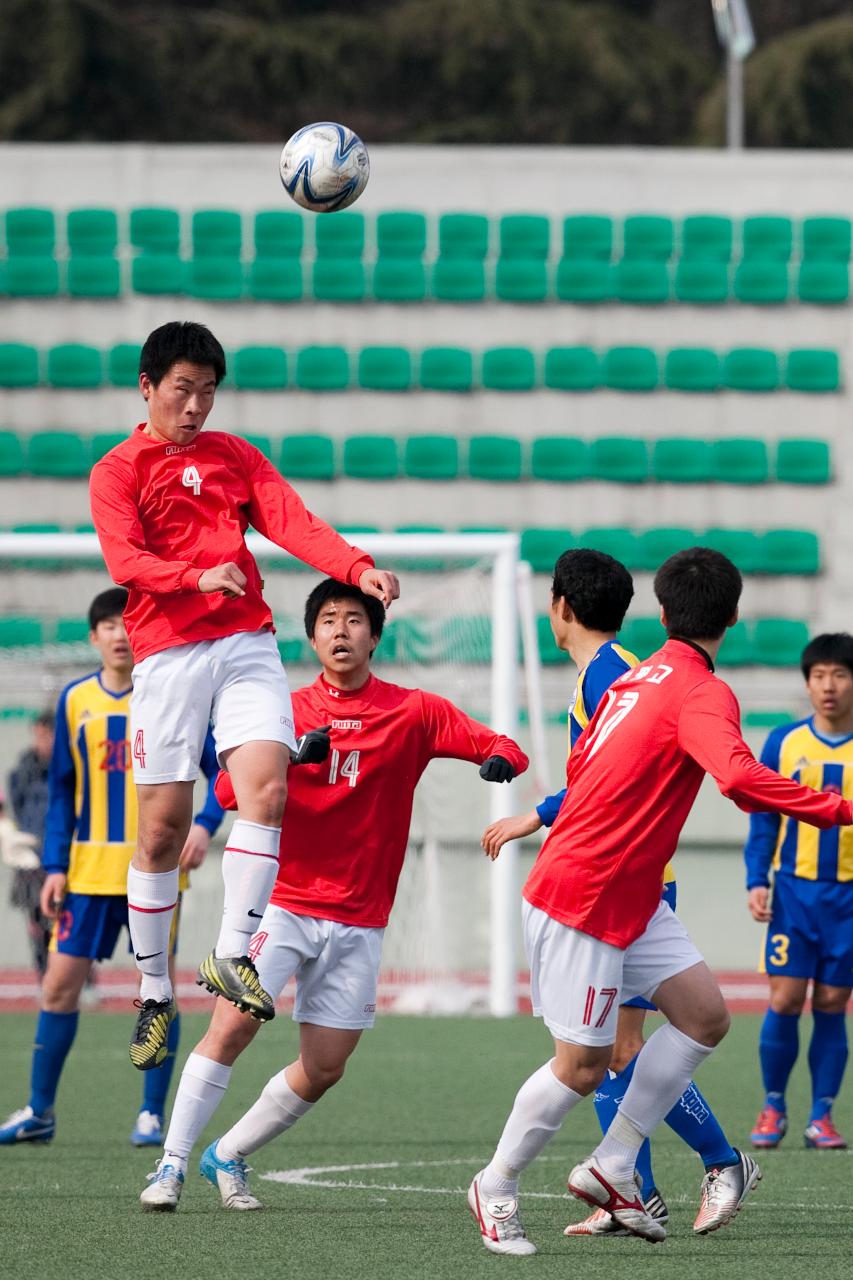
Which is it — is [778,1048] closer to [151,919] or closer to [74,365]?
[151,919]

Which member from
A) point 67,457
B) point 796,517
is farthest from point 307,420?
point 796,517

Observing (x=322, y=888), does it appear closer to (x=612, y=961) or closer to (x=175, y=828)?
(x=175, y=828)

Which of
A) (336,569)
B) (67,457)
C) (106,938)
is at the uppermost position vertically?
(67,457)

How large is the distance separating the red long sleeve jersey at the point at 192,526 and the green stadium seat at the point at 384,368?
10837 millimetres

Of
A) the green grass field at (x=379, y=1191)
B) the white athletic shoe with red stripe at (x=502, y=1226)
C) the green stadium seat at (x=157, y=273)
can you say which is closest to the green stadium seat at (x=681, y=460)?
the green stadium seat at (x=157, y=273)

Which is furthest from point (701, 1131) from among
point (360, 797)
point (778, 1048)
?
point (778, 1048)

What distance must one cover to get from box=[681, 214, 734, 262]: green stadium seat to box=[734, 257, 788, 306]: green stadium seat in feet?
0.60

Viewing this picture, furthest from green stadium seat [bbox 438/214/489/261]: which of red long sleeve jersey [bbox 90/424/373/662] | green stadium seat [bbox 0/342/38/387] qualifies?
red long sleeve jersey [bbox 90/424/373/662]

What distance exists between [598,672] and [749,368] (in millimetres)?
11443

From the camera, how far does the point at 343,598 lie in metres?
5.51

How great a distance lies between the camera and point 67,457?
15.9m

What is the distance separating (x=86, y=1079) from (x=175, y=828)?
421 centimetres

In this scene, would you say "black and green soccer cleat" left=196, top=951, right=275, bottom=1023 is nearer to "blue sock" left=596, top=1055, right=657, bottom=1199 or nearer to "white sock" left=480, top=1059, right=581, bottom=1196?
"white sock" left=480, top=1059, right=581, bottom=1196

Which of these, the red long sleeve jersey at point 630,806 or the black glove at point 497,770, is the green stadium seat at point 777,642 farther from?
the red long sleeve jersey at point 630,806
